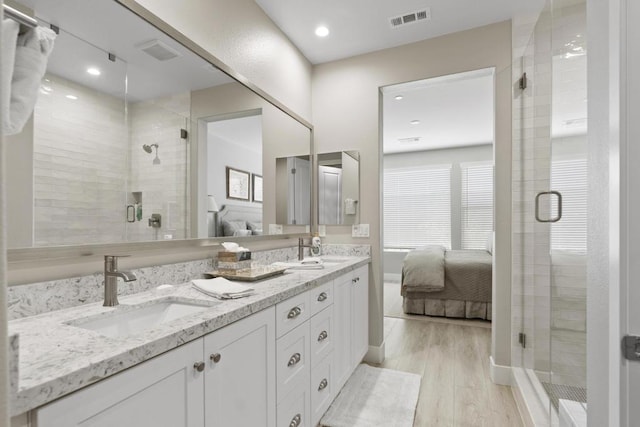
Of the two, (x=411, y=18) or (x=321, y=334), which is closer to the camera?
(x=321, y=334)

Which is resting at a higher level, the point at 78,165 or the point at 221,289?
the point at 78,165

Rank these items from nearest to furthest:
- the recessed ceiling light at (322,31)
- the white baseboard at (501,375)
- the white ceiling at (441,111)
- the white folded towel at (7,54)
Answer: the white folded towel at (7,54) → the white baseboard at (501,375) → the recessed ceiling light at (322,31) → the white ceiling at (441,111)

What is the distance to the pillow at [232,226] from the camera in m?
1.87

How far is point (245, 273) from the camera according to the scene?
166cm

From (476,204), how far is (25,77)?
6687 mm

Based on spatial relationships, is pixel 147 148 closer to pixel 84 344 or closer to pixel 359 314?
pixel 84 344

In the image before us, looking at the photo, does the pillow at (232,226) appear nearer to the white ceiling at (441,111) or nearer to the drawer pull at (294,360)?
the drawer pull at (294,360)

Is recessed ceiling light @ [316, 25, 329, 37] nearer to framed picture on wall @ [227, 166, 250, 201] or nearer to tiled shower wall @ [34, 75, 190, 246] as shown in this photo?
framed picture on wall @ [227, 166, 250, 201]

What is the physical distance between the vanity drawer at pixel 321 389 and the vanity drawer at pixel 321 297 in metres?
0.30

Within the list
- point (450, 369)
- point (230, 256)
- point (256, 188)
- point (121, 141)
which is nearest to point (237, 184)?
point (256, 188)

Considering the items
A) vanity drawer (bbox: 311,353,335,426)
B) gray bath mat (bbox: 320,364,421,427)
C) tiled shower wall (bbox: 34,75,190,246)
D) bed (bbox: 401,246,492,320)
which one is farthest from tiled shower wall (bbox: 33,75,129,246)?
bed (bbox: 401,246,492,320)

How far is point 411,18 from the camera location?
2.36m

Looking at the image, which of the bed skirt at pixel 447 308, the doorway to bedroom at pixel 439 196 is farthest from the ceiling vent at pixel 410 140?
the bed skirt at pixel 447 308

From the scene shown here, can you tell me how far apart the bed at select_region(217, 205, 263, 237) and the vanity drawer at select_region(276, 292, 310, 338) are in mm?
642
